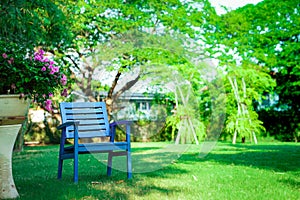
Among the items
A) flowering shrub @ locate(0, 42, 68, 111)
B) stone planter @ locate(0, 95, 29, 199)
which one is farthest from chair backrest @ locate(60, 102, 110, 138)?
stone planter @ locate(0, 95, 29, 199)

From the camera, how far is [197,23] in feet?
42.2

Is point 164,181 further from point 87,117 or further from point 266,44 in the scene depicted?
point 266,44

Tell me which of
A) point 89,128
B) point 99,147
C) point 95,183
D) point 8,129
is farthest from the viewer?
point 89,128

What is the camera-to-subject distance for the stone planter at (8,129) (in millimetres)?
3176

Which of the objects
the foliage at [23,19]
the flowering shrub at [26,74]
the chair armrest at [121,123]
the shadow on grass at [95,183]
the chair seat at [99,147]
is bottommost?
the shadow on grass at [95,183]

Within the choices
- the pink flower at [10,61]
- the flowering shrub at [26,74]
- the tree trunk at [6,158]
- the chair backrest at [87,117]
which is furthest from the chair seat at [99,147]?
the pink flower at [10,61]

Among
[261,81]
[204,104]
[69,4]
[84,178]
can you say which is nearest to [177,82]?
Result: [204,104]

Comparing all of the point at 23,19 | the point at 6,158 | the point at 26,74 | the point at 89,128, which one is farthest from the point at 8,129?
the point at 23,19

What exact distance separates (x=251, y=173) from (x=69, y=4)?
25.0 ft

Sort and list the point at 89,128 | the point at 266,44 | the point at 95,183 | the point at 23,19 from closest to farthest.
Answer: the point at 95,183
the point at 89,128
the point at 23,19
the point at 266,44

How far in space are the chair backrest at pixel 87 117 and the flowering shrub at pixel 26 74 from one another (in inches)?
41.0

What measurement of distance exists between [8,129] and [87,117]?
→ 4.97 feet

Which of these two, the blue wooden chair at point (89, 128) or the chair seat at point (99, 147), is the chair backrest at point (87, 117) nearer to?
the blue wooden chair at point (89, 128)

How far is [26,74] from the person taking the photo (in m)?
3.28
